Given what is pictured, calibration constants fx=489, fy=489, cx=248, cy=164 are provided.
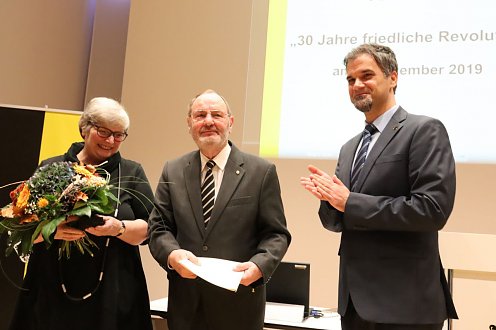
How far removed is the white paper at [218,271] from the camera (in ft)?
5.81

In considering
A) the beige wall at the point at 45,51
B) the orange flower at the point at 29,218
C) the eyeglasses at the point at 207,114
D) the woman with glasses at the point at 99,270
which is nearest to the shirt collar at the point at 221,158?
the eyeglasses at the point at 207,114

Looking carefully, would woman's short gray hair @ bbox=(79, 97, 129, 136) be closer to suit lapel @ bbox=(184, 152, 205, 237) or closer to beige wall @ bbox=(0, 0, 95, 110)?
suit lapel @ bbox=(184, 152, 205, 237)

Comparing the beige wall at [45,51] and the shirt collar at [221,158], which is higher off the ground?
the beige wall at [45,51]

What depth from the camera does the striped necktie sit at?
6.86 ft

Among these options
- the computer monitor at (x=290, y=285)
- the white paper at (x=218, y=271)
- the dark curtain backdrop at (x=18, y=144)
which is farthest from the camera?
the dark curtain backdrop at (x=18, y=144)

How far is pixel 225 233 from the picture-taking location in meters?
2.03

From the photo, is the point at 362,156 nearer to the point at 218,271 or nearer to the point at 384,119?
the point at 384,119

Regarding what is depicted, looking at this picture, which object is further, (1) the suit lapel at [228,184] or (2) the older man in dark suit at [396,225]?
(1) the suit lapel at [228,184]

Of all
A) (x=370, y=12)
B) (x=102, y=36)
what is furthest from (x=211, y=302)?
(x=102, y=36)

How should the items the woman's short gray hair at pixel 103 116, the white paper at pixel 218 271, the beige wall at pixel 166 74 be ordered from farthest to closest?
1. the beige wall at pixel 166 74
2. the woman's short gray hair at pixel 103 116
3. the white paper at pixel 218 271

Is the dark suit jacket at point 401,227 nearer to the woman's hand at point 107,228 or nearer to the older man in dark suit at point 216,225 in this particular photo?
the older man in dark suit at point 216,225

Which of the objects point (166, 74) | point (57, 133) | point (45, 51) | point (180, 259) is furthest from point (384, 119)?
point (45, 51)

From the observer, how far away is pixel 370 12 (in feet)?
12.5

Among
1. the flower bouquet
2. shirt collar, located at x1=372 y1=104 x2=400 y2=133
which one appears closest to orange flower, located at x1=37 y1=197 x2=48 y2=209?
the flower bouquet
